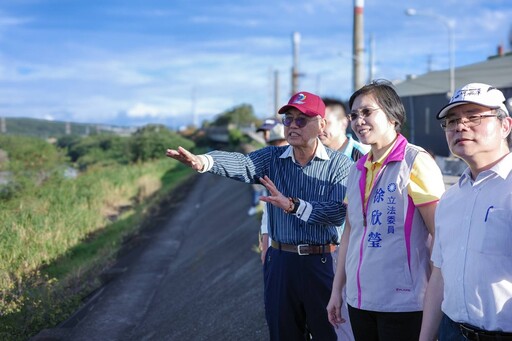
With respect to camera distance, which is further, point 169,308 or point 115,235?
point 115,235

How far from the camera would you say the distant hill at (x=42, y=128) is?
23.8 meters

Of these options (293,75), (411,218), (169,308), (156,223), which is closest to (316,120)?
(411,218)

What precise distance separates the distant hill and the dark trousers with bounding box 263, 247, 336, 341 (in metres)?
16.1

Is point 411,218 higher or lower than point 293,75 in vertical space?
lower

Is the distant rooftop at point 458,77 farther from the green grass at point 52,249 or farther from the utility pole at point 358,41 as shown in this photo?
the green grass at point 52,249

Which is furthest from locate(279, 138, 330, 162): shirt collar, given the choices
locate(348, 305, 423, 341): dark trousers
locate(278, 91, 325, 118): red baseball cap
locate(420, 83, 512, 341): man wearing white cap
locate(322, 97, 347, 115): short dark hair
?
locate(420, 83, 512, 341): man wearing white cap

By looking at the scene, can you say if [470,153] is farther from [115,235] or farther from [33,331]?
[115,235]

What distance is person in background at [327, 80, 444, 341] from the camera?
8.80ft

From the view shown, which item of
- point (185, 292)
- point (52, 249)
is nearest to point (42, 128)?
point (52, 249)

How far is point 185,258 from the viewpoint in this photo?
11922 mm

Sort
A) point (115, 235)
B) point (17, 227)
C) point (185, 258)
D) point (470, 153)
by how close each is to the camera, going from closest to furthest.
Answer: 1. point (470, 153)
2. point (17, 227)
3. point (185, 258)
4. point (115, 235)

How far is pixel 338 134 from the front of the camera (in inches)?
174

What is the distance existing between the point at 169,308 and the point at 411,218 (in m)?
5.78

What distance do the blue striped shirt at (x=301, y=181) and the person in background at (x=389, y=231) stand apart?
0.45 metres
